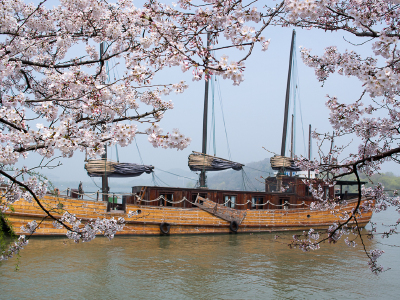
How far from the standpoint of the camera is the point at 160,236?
55.4ft

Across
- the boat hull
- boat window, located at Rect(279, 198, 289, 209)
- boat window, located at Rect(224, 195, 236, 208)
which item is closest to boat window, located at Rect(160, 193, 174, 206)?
the boat hull

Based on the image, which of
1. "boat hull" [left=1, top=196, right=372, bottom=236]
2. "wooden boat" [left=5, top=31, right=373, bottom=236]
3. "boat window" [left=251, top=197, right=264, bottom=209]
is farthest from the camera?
"boat window" [left=251, top=197, right=264, bottom=209]

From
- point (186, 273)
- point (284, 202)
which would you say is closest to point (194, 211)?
point (284, 202)

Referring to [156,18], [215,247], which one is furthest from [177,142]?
[215,247]

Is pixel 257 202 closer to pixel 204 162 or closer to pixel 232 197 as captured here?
pixel 232 197

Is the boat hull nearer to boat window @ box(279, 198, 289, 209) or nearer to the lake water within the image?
boat window @ box(279, 198, 289, 209)

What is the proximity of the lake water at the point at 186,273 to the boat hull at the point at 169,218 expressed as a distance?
1.01 meters

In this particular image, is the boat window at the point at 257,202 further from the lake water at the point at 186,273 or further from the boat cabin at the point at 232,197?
the lake water at the point at 186,273

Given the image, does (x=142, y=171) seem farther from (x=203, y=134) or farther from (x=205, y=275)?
(x=205, y=275)

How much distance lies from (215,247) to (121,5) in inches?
407

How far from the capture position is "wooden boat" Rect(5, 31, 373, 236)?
15047 millimetres

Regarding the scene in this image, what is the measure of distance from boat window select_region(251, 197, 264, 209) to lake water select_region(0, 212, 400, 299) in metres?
6.48

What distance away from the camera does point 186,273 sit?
10023mm

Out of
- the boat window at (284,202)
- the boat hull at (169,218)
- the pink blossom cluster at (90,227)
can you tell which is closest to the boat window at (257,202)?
the boat hull at (169,218)
